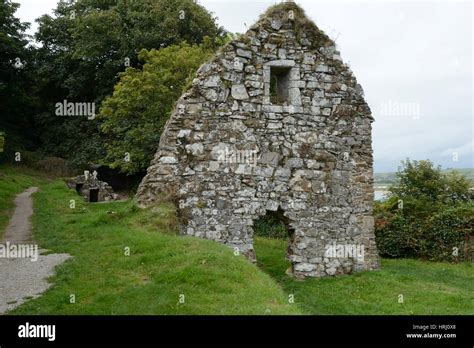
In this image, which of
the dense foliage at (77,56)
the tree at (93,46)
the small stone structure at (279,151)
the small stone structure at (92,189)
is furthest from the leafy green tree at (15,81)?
the small stone structure at (279,151)

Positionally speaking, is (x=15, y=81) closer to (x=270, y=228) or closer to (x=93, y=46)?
(x=93, y=46)

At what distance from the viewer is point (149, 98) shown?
25.0m

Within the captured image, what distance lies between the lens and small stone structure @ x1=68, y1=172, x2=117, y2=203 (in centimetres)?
2836

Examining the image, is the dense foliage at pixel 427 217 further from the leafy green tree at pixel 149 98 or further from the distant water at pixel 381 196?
the leafy green tree at pixel 149 98

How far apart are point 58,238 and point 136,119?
12991 mm

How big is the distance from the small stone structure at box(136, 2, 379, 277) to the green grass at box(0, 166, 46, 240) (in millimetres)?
6979

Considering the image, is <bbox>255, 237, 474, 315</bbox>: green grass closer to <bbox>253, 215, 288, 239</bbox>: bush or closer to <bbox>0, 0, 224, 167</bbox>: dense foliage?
<bbox>253, 215, 288, 239</bbox>: bush

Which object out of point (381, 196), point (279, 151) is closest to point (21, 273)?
point (279, 151)

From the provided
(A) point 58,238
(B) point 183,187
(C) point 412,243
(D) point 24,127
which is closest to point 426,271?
(C) point 412,243

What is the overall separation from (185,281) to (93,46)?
98.5 feet

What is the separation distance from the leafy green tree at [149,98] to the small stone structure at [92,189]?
2.82 meters

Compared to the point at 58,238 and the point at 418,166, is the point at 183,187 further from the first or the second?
the point at 418,166

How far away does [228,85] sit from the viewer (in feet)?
44.7
